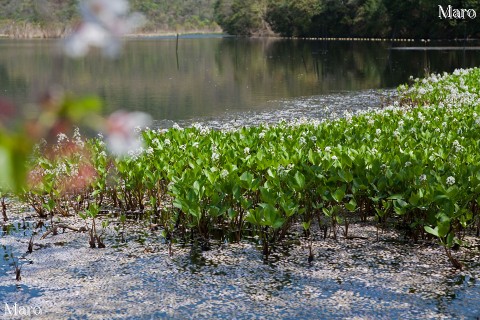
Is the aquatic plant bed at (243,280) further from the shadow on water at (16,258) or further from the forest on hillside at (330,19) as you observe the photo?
the forest on hillside at (330,19)

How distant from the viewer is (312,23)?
83.9m

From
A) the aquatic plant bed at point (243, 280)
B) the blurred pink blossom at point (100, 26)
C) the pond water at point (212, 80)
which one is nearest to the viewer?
the blurred pink blossom at point (100, 26)

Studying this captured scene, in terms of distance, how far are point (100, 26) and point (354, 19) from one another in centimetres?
7660

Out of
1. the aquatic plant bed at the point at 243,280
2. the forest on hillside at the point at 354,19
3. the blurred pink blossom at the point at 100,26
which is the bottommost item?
the aquatic plant bed at the point at 243,280

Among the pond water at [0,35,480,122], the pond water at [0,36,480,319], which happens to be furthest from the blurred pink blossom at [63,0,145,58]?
the pond water at [0,35,480,122]

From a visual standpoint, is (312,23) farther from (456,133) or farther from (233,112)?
(456,133)

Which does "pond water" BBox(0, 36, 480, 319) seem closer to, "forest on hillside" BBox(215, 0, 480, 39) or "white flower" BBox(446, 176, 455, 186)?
"white flower" BBox(446, 176, 455, 186)

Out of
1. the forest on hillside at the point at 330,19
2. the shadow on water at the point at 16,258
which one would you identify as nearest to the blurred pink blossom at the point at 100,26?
the shadow on water at the point at 16,258

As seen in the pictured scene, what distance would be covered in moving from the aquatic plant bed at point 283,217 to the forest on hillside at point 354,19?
4982 centimetres

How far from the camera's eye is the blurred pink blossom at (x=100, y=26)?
0.91 metres

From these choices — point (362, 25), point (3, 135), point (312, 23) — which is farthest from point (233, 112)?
point (312, 23)

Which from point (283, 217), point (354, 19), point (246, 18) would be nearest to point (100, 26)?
point (283, 217)

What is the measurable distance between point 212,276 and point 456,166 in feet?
9.26

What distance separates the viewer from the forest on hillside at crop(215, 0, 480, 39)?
6278cm
